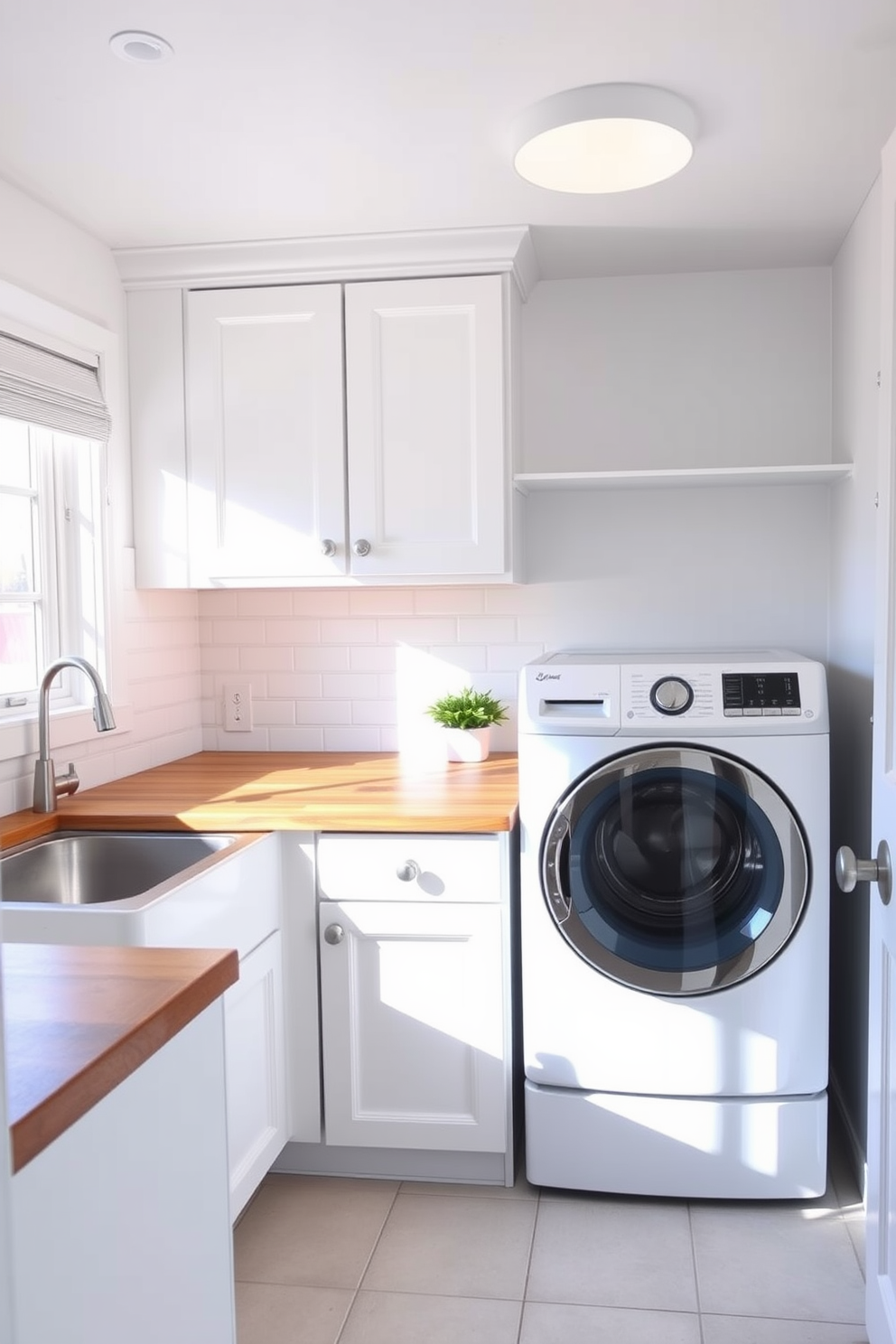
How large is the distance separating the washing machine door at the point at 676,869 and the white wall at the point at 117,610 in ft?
3.64

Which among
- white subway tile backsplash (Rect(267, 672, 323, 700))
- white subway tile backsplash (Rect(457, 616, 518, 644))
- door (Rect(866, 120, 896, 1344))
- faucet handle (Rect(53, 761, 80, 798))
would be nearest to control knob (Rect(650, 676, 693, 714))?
door (Rect(866, 120, 896, 1344))

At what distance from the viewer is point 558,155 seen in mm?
2025

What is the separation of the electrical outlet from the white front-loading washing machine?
108 centimetres

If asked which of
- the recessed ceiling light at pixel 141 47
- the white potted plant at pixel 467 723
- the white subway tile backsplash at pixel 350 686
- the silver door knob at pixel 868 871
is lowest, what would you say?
the silver door knob at pixel 868 871

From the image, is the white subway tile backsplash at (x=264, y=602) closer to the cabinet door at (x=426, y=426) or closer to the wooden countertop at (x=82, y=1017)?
the cabinet door at (x=426, y=426)

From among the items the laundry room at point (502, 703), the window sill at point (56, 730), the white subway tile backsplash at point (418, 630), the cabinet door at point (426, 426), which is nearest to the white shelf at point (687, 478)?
the laundry room at point (502, 703)

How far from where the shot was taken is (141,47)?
1.74 meters

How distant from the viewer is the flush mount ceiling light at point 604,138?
190cm

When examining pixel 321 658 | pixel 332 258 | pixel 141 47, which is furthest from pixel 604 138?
pixel 321 658

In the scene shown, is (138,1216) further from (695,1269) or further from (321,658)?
(321,658)

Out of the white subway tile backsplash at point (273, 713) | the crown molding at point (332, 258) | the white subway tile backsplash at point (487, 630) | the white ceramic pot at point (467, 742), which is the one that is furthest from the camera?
the white subway tile backsplash at point (273, 713)

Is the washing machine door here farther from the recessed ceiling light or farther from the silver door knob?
the recessed ceiling light

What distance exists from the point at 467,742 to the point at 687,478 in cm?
86

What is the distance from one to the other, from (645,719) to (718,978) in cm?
56
